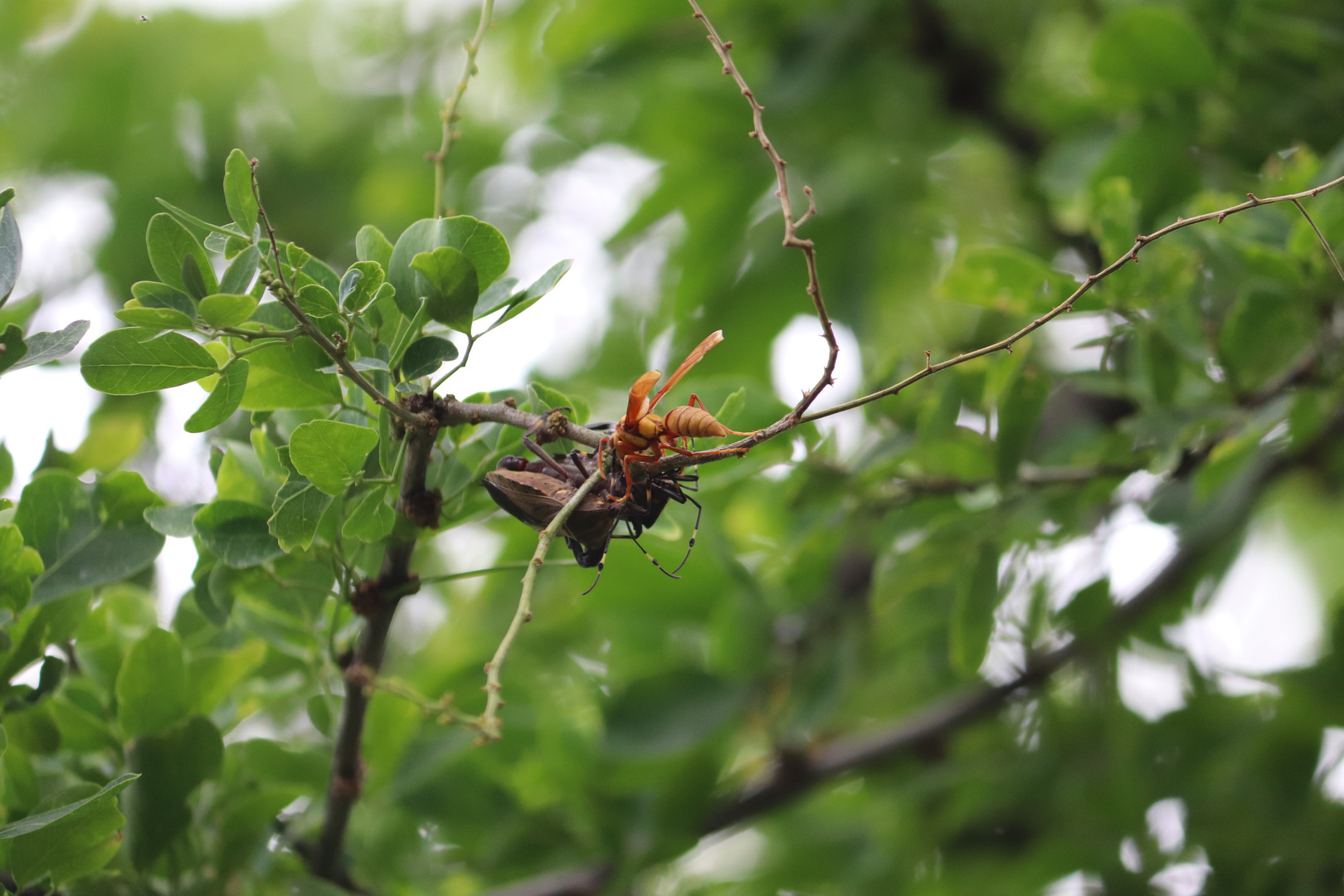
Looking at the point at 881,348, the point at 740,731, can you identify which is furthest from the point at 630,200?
the point at 740,731

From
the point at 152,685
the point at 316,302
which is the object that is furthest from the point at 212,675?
the point at 316,302

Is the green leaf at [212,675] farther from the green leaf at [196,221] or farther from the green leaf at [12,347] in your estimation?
the green leaf at [196,221]

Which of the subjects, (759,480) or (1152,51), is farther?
(759,480)

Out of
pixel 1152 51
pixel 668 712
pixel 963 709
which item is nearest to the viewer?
pixel 1152 51

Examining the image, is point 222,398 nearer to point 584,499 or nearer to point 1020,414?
point 584,499

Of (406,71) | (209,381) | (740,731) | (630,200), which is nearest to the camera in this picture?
(209,381)

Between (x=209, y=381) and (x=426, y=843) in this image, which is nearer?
(x=209, y=381)

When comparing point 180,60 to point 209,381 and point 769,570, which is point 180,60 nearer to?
point 769,570
